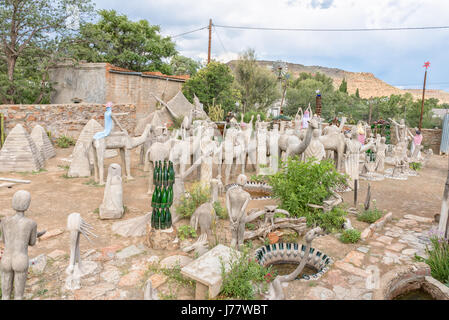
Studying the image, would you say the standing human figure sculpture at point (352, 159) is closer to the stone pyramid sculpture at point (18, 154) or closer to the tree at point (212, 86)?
the stone pyramid sculpture at point (18, 154)

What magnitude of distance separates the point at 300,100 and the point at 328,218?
26419 millimetres

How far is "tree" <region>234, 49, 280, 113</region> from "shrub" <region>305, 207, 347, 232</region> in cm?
2048

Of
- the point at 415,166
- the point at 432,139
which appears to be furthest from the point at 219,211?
the point at 432,139

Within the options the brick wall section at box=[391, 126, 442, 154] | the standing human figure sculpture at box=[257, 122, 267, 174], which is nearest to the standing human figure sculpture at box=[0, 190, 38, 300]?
the standing human figure sculpture at box=[257, 122, 267, 174]

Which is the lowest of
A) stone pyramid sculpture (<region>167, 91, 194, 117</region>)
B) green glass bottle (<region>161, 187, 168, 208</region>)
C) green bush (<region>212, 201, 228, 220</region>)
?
green bush (<region>212, 201, 228, 220</region>)

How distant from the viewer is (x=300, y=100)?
3038 centimetres

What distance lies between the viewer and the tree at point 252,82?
2573 cm

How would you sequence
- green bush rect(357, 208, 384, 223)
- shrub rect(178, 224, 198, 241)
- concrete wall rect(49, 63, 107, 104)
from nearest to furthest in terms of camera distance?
shrub rect(178, 224, 198, 241) → green bush rect(357, 208, 384, 223) → concrete wall rect(49, 63, 107, 104)

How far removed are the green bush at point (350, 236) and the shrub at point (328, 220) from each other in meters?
0.30

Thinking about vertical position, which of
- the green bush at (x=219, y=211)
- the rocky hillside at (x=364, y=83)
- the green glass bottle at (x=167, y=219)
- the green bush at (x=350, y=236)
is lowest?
the green bush at (x=350, y=236)

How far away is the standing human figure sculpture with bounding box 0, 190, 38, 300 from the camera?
315cm

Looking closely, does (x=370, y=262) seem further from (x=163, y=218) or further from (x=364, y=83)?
(x=364, y=83)

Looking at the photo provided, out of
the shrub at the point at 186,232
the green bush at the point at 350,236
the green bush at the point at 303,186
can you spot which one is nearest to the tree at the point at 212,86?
the green bush at the point at 303,186

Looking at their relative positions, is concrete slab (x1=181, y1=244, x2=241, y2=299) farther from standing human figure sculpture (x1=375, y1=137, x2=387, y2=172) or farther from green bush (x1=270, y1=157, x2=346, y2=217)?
standing human figure sculpture (x1=375, y1=137, x2=387, y2=172)
